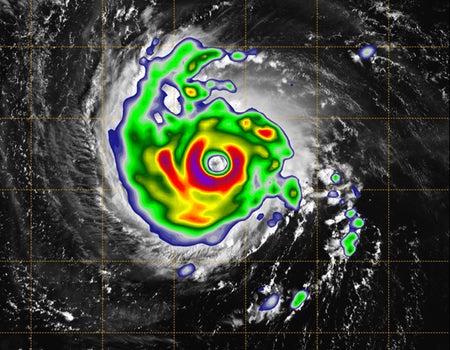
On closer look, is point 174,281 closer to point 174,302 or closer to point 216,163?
point 174,302

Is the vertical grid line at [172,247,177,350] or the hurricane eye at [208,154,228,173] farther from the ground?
the hurricane eye at [208,154,228,173]

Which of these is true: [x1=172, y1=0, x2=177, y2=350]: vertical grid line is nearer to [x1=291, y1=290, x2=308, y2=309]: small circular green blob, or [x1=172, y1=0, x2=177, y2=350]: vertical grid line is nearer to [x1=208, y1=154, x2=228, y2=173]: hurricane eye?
[x1=208, y1=154, x2=228, y2=173]: hurricane eye

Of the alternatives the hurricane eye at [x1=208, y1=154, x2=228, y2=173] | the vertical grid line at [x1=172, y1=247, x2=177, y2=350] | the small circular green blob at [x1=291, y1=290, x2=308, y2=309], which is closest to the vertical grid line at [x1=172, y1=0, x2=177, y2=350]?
the vertical grid line at [x1=172, y1=247, x2=177, y2=350]

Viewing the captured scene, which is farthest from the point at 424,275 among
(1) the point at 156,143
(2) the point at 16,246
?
(2) the point at 16,246

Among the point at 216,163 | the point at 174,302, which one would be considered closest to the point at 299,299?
the point at 174,302

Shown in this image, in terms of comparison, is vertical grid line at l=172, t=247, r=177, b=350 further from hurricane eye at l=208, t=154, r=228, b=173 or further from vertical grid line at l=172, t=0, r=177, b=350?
hurricane eye at l=208, t=154, r=228, b=173

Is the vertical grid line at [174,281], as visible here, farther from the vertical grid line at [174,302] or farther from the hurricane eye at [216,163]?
the hurricane eye at [216,163]

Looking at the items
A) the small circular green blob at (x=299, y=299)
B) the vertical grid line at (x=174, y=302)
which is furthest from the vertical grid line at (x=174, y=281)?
the small circular green blob at (x=299, y=299)

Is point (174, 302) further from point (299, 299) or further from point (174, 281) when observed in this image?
point (299, 299)

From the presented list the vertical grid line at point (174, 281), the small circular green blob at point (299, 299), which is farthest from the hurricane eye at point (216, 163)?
the small circular green blob at point (299, 299)

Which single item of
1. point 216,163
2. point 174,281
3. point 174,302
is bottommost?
point 174,302

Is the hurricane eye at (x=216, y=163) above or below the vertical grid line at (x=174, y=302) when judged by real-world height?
above

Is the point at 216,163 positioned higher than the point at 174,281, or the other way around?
the point at 216,163
